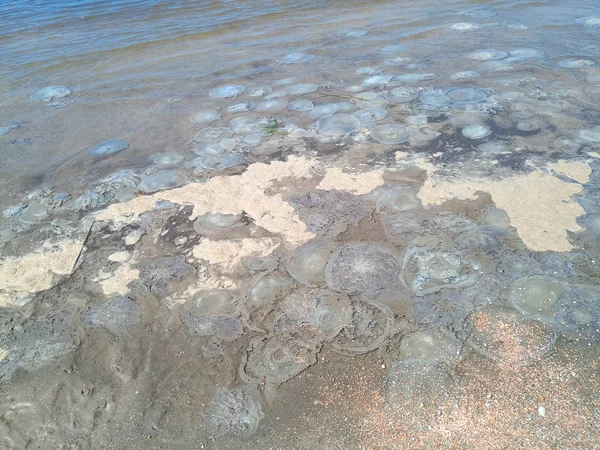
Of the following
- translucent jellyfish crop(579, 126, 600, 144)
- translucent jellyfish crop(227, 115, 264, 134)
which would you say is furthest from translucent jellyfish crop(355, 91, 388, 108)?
translucent jellyfish crop(579, 126, 600, 144)

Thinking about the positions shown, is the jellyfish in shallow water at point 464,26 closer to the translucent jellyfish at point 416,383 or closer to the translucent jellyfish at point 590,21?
the translucent jellyfish at point 590,21

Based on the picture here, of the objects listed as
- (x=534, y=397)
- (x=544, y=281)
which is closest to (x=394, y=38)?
(x=544, y=281)

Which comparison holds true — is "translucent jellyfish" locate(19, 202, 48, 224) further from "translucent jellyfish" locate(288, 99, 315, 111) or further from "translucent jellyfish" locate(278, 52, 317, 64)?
"translucent jellyfish" locate(278, 52, 317, 64)

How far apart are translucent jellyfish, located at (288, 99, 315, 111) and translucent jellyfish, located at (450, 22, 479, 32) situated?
9.53 ft

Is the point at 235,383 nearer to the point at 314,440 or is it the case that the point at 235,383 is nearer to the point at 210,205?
the point at 314,440

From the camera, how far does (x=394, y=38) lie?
622cm

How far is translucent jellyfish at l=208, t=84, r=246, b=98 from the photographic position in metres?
5.12

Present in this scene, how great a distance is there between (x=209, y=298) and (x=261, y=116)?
238 cm

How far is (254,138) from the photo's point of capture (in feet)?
13.6

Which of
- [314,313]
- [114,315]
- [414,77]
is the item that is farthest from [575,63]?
[114,315]

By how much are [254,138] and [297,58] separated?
2.23 m

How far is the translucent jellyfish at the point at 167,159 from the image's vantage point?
398 centimetres

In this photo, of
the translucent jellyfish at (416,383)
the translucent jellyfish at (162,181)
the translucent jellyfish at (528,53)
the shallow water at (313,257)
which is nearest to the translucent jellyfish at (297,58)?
the shallow water at (313,257)

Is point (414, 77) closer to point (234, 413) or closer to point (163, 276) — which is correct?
point (163, 276)
